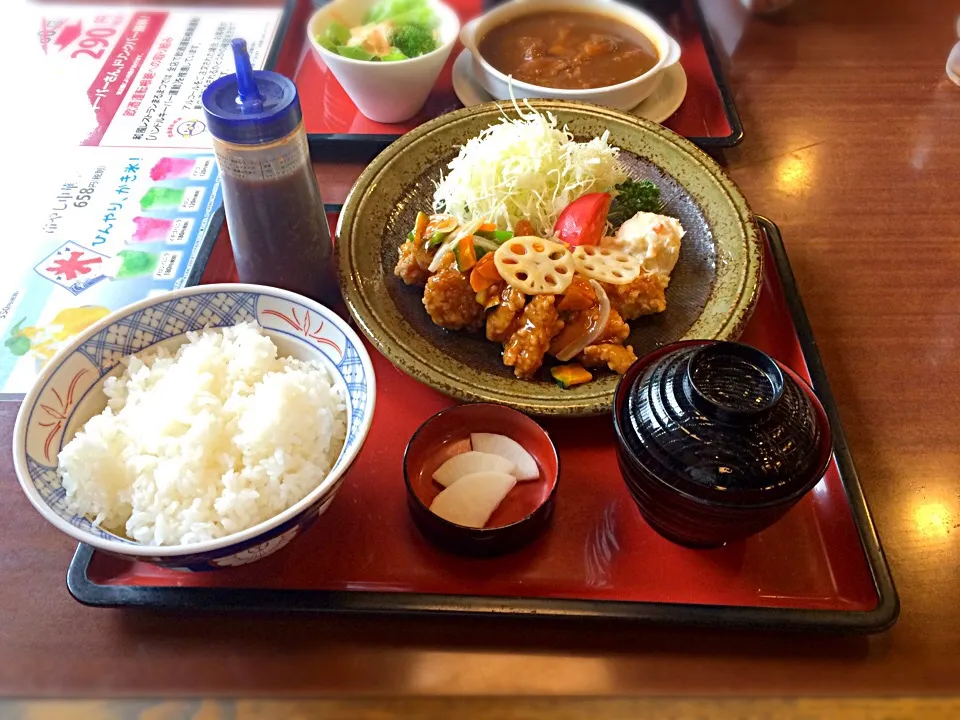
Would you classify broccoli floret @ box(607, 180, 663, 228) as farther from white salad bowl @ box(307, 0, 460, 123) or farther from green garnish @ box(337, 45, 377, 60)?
green garnish @ box(337, 45, 377, 60)

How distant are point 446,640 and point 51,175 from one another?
206 cm

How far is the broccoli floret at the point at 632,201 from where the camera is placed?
1.93 metres

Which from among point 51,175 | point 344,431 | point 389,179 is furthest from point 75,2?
point 344,431

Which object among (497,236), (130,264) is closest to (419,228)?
(497,236)

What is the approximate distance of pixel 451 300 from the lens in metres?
1.64

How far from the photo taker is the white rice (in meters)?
1.17

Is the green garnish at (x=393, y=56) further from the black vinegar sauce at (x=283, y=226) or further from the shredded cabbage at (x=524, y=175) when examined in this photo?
the black vinegar sauce at (x=283, y=226)

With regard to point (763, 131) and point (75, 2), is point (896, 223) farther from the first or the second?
point (75, 2)

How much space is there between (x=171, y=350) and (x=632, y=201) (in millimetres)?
1258

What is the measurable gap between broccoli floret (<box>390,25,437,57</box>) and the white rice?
4.53 feet

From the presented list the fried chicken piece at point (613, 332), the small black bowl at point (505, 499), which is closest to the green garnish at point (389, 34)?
the fried chicken piece at point (613, 332)

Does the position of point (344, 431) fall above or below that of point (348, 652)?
above

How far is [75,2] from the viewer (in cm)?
311

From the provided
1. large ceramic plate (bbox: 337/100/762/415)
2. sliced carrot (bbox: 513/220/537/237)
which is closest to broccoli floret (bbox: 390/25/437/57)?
large ceramic plate (bbox: 337/100/762/415)
